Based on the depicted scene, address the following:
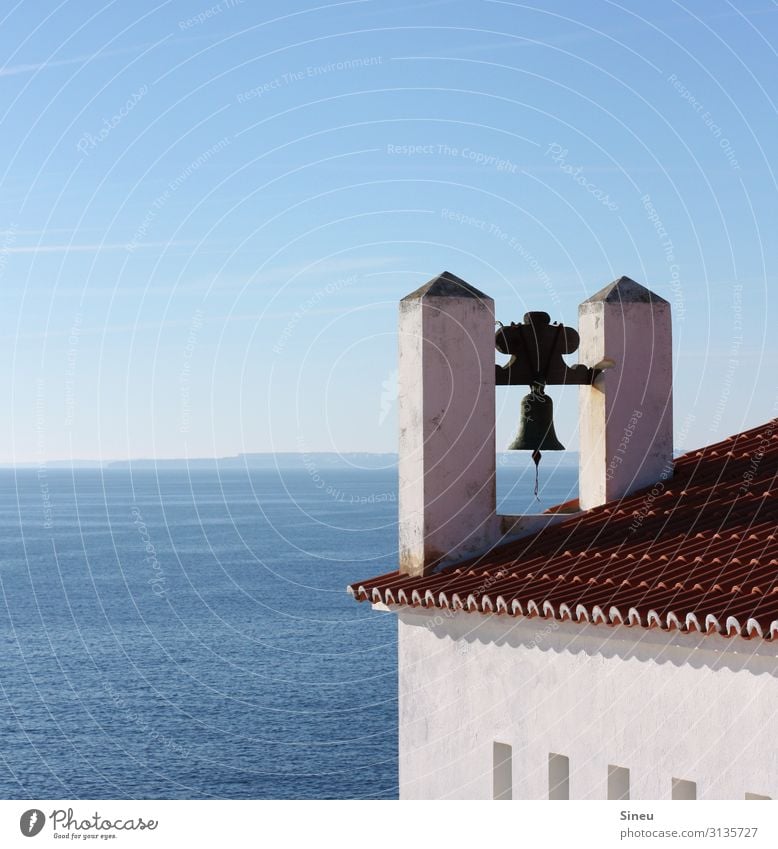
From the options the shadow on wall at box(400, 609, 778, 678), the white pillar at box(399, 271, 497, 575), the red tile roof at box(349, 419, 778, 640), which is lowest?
the shadow on wall at box(400, 609, 778, 678)

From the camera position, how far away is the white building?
912 centimetres

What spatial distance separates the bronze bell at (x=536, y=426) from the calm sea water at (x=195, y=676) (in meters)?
32.9

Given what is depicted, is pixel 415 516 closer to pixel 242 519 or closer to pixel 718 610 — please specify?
pixel 718 610

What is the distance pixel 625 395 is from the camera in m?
12.5

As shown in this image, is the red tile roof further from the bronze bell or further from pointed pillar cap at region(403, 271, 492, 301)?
pointed pillar cap at region(403, 271, 492, 301)

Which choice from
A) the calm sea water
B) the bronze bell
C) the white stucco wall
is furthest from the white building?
the calm sea water

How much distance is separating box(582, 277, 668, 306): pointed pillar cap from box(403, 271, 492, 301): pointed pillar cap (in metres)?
1.14

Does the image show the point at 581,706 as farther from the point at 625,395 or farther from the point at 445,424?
the point at 625,395

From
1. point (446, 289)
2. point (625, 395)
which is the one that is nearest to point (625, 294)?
point (625, 395)

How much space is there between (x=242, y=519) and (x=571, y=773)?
172 meters

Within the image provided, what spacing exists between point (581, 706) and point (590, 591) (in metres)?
0.87

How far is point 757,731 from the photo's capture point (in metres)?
8.71
